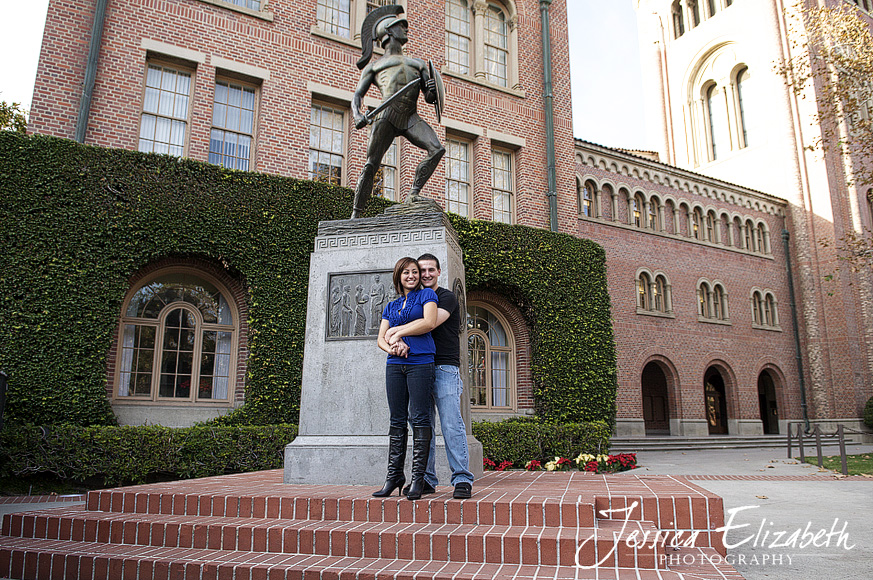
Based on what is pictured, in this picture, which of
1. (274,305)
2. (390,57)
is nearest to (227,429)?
(274,305)

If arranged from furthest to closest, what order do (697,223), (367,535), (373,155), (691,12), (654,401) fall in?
(691,12), (654,401), (697,223), (373,155), (367,535)

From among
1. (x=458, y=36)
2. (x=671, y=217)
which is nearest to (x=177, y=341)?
(x=458, y=36)

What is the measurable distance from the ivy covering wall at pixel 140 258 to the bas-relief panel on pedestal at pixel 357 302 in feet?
19.2

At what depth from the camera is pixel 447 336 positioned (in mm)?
4297

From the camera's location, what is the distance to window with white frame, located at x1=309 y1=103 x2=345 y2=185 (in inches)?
540

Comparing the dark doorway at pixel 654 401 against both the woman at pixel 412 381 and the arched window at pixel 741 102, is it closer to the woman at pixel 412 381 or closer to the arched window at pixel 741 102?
the arched window at pixel 741 102

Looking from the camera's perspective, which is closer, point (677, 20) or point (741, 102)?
point (741, 102)

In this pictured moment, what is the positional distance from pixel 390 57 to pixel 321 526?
4.88 metres

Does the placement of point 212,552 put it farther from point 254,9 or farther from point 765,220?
point 765,220

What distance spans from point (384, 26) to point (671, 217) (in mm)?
19575

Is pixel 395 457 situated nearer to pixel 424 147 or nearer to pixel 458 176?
pixel 424 147

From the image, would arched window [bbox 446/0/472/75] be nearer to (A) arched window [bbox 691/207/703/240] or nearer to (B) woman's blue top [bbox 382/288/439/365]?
(A) arched window [bbox 691/207/703/240]

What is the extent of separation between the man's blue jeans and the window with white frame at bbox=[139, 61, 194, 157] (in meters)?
10.1

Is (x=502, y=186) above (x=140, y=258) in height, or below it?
above
